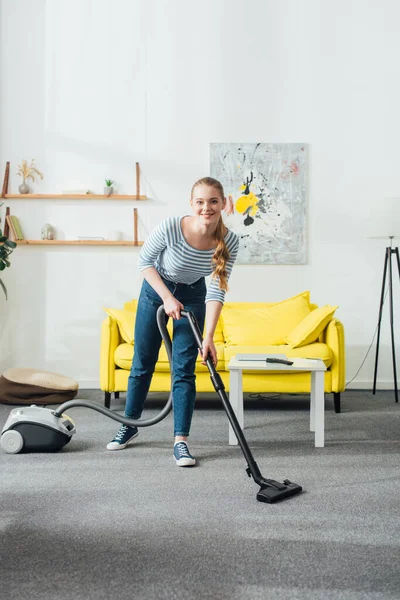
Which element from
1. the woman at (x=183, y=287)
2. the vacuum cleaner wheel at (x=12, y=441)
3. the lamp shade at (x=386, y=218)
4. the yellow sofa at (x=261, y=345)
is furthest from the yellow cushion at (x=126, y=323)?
the lamp shade at (x=386, y=218)

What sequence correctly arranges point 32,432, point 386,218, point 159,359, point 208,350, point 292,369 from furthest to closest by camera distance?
1. point 386,218
2. point 159,359
3. point 292,369
4. point 32,432
5. point 208,350

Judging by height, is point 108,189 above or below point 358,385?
above

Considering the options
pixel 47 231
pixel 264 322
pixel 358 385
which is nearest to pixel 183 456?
pixel 264 322

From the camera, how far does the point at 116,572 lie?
1834mm

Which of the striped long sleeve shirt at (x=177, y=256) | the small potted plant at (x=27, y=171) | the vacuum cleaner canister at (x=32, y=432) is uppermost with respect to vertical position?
the small potted plant at (x=27, y=171)

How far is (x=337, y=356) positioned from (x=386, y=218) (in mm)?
1124

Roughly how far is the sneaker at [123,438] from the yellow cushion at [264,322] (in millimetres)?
1435

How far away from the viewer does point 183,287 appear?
122 inches

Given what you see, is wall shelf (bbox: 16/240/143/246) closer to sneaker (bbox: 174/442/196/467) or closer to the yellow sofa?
the yellow sofa

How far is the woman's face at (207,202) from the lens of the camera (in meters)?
2.78

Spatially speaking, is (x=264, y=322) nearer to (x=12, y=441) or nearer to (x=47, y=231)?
(x=47, y=231)

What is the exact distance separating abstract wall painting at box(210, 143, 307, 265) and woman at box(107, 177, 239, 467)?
2276mm

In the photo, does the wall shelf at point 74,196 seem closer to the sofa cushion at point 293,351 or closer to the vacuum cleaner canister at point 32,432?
the sofa cushion at point 293,351

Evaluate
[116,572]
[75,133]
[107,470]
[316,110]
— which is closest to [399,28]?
[316,110]
